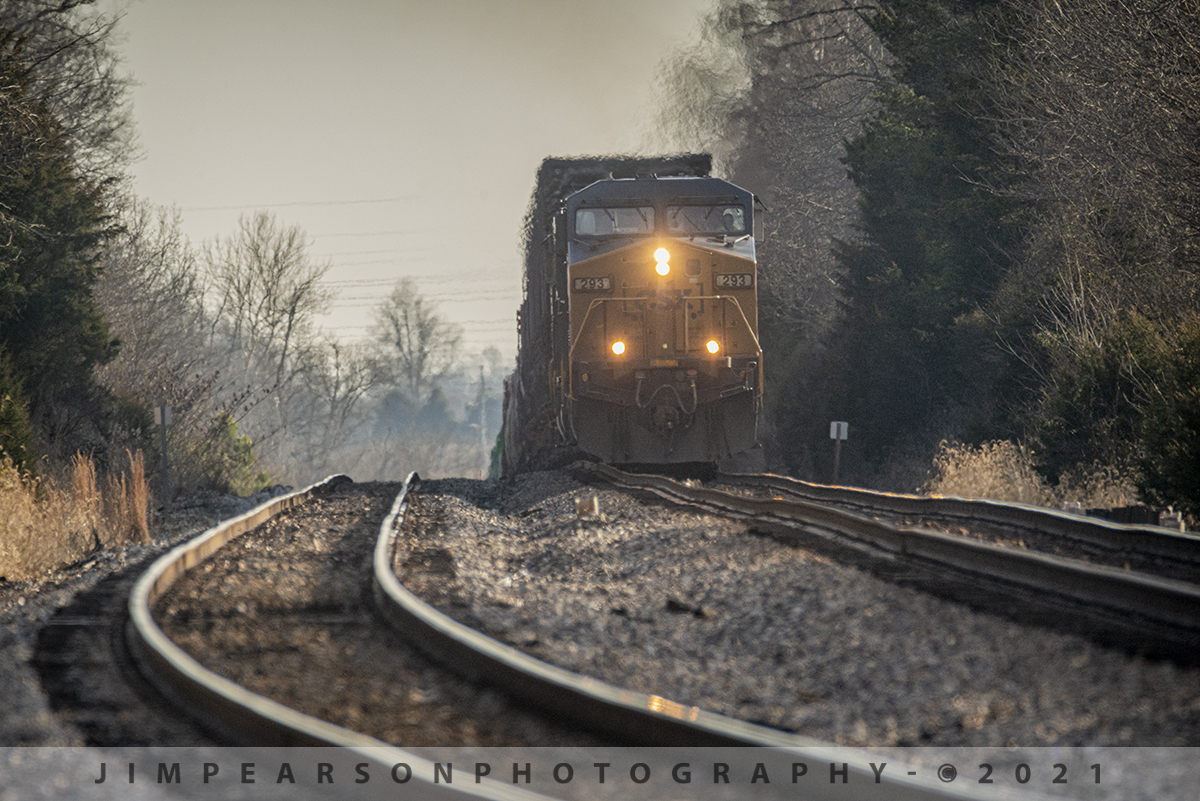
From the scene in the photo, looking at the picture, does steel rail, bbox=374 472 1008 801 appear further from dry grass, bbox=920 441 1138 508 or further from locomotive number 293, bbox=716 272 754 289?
locomotive number 293, bbox=716 272 754 289

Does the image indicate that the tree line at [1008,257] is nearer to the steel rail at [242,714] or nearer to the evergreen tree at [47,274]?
the steel rail at [242,714]

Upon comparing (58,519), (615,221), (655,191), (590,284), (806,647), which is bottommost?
(58,519)

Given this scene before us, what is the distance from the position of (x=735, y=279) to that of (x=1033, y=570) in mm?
9156

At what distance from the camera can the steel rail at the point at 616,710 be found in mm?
3117

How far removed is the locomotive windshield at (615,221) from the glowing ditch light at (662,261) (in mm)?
594

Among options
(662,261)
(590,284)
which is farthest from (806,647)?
(662,261)

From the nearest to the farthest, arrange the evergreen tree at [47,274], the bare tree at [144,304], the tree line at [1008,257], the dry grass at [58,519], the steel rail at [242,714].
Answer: the steel rail at [242,714]
the dry grass at [58,519]
the tree line at [1008,257]
the evergreen tree at [47,274]
the bare tree at [144,304]

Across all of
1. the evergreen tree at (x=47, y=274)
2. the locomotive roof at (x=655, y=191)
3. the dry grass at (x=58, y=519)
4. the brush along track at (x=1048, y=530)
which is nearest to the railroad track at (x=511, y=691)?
the brush along track at (x=1048, y=530)

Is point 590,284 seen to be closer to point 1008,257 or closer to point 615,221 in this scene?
point 615,221

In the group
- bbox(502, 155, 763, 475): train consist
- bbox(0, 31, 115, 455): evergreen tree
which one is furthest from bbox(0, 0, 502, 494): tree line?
bbox(502, 155, 763, 475): train consist

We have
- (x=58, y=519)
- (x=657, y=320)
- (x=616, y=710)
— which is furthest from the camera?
(x=657, y=320)

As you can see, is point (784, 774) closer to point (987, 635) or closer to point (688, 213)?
point (987, 635)

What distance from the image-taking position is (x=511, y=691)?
4180 mm

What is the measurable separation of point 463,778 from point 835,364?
20.9m
